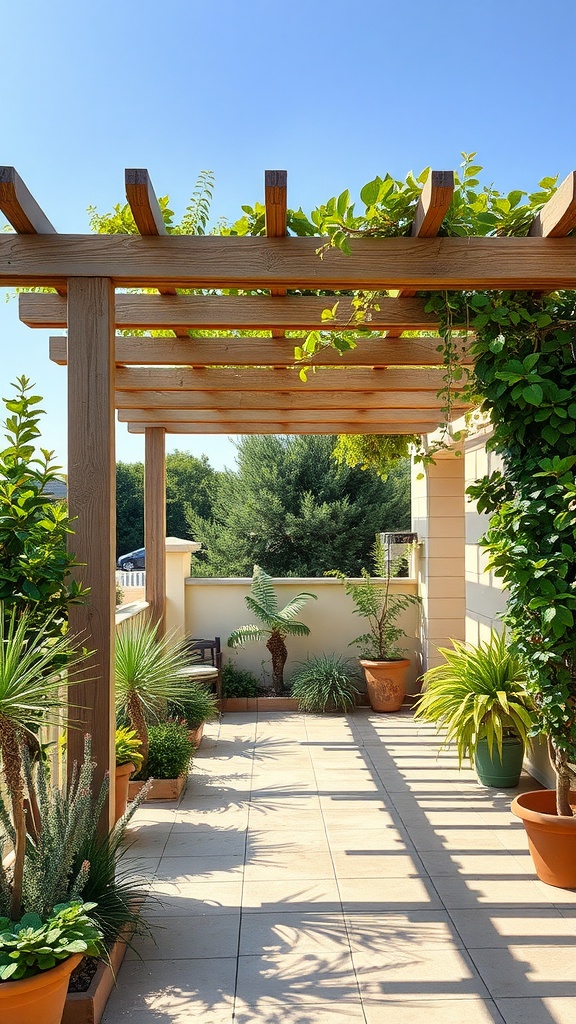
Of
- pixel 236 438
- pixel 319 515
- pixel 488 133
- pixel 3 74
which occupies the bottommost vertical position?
pixel 319 515

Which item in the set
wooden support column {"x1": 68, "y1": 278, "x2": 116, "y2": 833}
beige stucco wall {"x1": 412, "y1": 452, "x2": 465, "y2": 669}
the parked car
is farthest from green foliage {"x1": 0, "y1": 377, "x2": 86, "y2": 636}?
the parked car

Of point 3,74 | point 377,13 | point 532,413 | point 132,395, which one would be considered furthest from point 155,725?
point 3,74

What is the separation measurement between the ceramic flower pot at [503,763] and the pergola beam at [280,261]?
3090mm

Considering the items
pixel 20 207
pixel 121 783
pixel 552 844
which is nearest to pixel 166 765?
pixel 121 783

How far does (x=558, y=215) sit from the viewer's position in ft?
9.86

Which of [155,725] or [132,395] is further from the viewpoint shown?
[132,395]

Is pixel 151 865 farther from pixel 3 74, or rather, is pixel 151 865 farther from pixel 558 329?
pixel 3 74

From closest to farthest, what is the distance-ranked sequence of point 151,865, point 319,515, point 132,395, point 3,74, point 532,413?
point 532,413, point 151,865, point 132,395, point 3,74, point 319,515

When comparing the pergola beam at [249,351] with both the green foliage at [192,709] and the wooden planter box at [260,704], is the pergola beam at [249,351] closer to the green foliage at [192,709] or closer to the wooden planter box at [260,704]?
the green foliage at [192,709]

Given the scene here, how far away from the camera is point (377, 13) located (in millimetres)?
6340

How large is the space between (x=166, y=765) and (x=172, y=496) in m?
22.8

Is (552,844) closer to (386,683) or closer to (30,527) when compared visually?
(30,527)

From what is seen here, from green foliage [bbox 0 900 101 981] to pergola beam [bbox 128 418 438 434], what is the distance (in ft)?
17.0

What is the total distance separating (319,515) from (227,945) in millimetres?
12092
